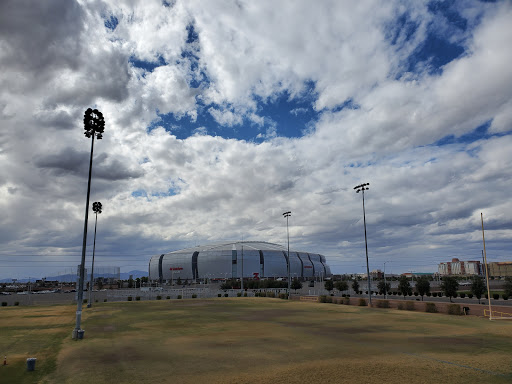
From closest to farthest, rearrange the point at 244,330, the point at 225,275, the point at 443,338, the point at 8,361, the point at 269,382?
the point at 269,382 < the point at 8,361 < the point at 443,338 < the point at 244,330 < the point at 225,275

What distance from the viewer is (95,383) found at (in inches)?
558

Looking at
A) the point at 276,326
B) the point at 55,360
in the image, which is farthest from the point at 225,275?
the point at 55,360

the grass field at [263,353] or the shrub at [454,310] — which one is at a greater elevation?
the grass field at [263,353]

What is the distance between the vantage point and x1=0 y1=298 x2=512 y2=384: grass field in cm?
1490

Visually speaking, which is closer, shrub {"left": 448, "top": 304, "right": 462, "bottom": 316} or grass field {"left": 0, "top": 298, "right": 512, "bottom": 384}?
grass field {"left": 0, "top": 298, "right": 512, "bottom": 384}

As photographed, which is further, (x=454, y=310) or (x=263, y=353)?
(x=454, y=310)

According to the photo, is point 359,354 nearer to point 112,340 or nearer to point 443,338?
point 443,338

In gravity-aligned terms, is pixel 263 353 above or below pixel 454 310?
above

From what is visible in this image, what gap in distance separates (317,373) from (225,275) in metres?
178

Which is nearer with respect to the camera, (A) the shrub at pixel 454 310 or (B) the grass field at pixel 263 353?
(B) the grass field at pixel 263 353

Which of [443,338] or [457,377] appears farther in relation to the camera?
[443,338]

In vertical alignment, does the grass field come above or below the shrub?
above

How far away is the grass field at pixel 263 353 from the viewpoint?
48.9 ft

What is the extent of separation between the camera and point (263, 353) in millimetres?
19625
